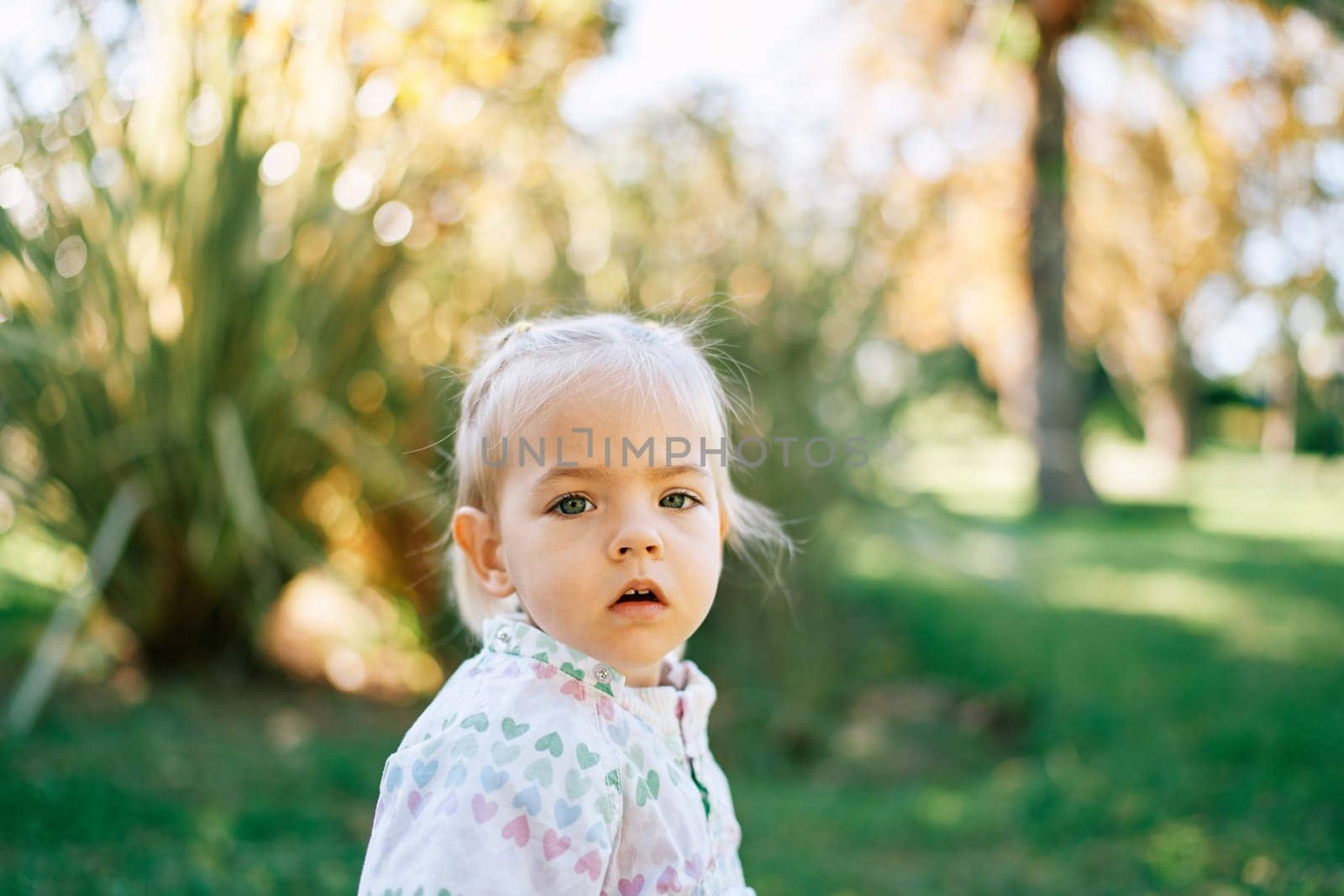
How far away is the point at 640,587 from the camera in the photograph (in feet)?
4.45

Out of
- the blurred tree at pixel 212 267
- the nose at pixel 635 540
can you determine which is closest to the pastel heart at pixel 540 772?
the nose at pixel 635 540

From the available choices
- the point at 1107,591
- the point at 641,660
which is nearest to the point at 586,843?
the point at 641,660

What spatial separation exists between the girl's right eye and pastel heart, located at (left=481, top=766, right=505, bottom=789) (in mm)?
311

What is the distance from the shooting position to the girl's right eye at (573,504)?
1378 mm

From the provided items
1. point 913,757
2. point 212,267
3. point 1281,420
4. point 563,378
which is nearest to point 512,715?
point 563,378

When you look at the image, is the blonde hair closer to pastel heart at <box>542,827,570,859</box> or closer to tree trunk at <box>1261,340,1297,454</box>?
pastel heart at <box>542,827,570,859</box>

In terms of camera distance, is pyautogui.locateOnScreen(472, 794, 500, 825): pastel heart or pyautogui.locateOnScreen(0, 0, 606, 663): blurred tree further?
pyautogui.locateOnScreen(0, 0, 606, 663): blurred tree

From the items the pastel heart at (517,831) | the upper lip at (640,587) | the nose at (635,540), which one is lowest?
the pastel heart at (517,831)

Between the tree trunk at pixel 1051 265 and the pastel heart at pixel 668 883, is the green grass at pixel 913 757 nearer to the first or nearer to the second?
the pastel heart at pixel 668 883

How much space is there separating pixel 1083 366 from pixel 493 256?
1975 centimetres

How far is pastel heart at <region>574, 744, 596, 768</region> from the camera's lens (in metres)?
1.27

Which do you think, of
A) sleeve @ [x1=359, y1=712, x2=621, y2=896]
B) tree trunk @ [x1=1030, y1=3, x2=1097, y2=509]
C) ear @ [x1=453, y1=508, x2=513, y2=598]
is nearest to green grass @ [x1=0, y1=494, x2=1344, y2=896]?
Result: ear @ [x1=453, y1=508, x2=513, y2=598]

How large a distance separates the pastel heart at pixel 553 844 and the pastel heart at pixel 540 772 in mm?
50

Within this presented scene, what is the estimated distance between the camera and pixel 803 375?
446 centimetres
